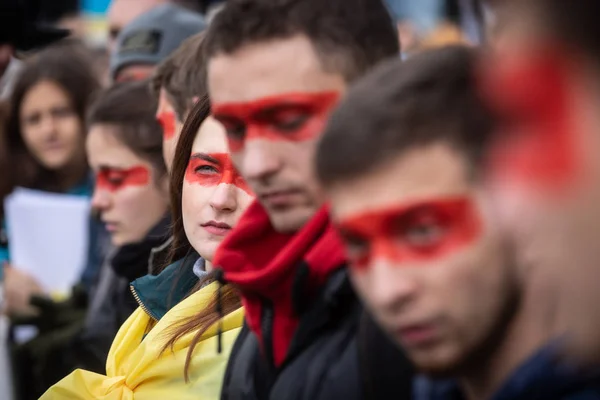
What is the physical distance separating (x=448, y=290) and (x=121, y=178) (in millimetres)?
3152

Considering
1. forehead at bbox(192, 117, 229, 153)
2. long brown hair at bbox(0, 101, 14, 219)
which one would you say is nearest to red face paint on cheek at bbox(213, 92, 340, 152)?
forehead at bbox(192, 117, 229, 153)

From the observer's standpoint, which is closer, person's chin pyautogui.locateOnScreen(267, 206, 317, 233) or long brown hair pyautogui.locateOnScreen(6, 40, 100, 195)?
person's chin pyautogui.locateOnScreen(267, 206, 317, 233)

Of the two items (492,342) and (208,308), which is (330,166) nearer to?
(492,342)

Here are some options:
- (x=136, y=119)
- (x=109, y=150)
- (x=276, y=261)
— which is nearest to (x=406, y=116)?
(x=276, y=261)

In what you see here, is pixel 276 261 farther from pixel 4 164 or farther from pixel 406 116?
pixel 4 164

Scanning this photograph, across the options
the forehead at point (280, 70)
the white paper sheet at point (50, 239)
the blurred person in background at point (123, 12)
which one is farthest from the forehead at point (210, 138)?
the blurred person in background at point (123, 12)

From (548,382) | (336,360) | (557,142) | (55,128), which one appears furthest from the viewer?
(55,128)

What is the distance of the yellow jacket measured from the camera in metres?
2.99

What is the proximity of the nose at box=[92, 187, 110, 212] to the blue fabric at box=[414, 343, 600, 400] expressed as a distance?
320 cm

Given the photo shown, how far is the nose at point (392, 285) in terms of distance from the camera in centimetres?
182

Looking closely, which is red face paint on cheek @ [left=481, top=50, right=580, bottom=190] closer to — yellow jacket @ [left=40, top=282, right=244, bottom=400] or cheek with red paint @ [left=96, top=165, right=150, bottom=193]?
yellow jacket @ [left=40, top=282, right=244, bottom=400]

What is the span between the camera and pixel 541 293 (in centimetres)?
174

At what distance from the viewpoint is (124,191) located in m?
4.77

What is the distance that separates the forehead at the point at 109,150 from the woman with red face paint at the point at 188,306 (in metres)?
1.09
